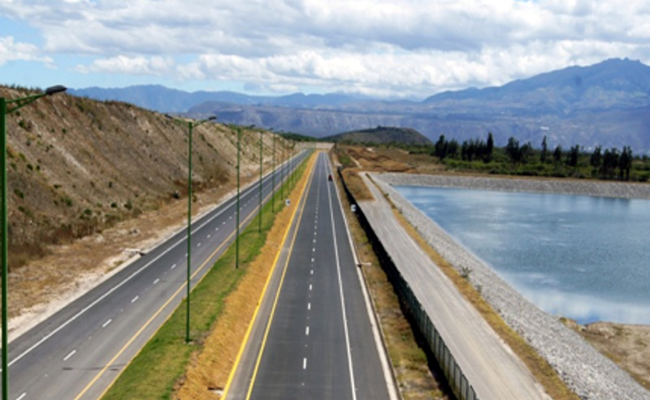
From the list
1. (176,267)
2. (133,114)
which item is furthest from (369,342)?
(133,114)

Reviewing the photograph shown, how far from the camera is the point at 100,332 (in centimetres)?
3912

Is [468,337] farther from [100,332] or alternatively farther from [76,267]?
[76,267]

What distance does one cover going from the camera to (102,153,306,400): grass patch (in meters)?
29.3

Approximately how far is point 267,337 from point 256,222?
44.2m

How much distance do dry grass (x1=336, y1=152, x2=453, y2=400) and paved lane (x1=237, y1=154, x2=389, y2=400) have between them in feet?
2.92

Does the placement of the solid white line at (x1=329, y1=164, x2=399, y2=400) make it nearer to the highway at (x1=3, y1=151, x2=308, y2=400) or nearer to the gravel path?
the gravel path

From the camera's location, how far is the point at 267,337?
39375 mm

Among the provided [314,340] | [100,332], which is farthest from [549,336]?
[100,332]

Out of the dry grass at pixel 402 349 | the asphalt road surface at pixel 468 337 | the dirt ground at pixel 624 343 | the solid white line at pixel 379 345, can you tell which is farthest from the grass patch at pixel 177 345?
the dirt ground at pixel 624 343

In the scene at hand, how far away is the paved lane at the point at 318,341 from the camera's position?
31.7 m

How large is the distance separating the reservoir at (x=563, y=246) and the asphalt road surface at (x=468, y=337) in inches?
435

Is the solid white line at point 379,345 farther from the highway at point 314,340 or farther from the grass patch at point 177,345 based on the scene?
the grass patch at point 177,345

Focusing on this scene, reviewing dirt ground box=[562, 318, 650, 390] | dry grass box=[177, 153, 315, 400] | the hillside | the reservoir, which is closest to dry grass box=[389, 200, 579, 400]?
dirt ground box=[562, 318, 650, 390]

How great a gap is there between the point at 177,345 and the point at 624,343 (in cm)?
3098
